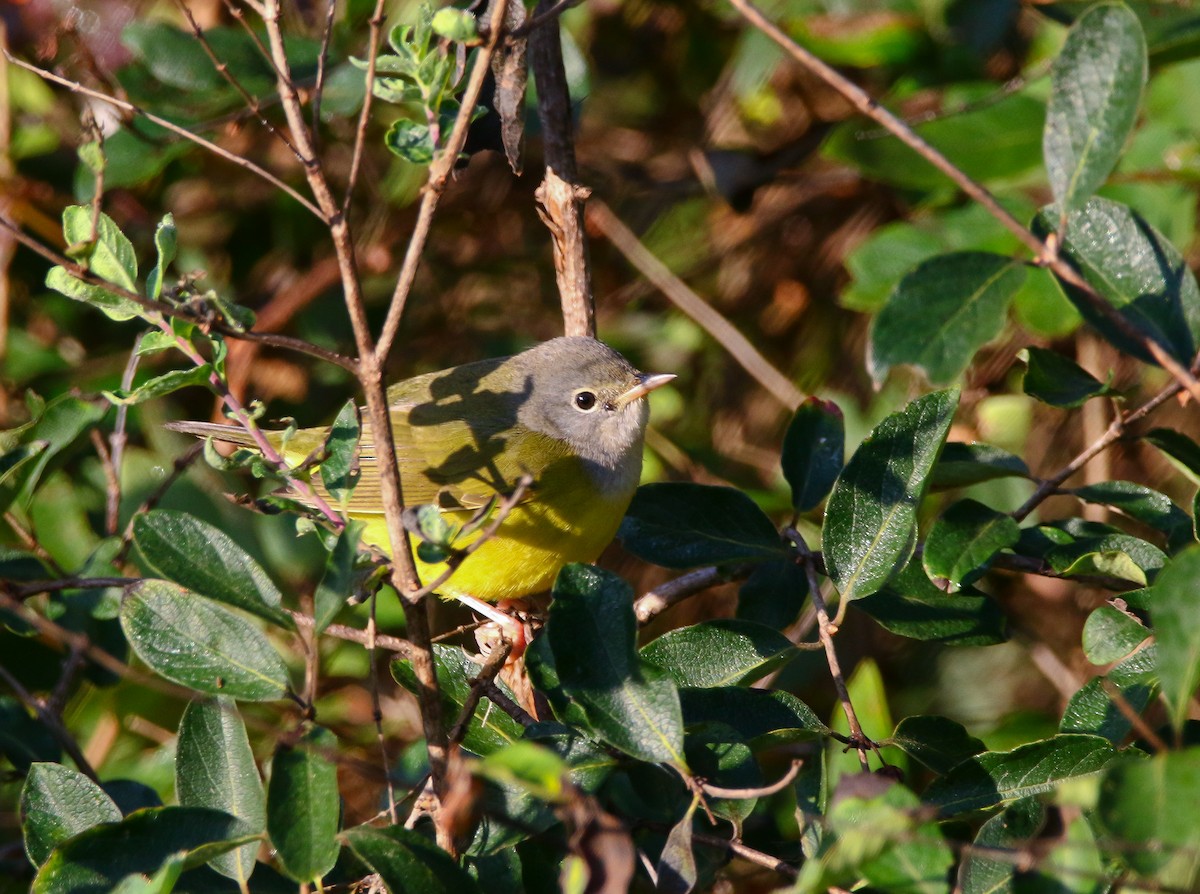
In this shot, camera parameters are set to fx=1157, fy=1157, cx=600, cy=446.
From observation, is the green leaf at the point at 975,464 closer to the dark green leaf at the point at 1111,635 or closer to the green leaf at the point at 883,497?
the green leaf at the point at 883,497

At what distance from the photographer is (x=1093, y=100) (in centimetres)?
194

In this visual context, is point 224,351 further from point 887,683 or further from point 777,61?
point 887,683

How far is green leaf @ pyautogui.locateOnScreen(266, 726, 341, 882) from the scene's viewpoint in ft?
5.32

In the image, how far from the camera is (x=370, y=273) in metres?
4.70

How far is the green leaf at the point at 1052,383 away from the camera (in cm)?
217

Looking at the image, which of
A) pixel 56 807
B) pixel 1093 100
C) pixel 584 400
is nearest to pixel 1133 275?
pixel 1093 100

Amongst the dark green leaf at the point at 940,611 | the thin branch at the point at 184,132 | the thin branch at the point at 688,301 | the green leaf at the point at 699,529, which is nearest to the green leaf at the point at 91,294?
the thin branch at the point at 184,132

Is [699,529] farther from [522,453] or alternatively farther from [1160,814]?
[1160,814]

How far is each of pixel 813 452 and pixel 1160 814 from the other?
4.49ft

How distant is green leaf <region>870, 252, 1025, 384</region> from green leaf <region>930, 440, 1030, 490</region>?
287 millimetres

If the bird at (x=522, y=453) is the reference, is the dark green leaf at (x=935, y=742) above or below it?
above

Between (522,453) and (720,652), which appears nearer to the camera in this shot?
(720,652)

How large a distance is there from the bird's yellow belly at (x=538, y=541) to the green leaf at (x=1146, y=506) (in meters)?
1.24

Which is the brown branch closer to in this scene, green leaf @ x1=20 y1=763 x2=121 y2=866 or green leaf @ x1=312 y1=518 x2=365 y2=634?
green leaf @ x1=312 y1=518 x2=365 y2=634
